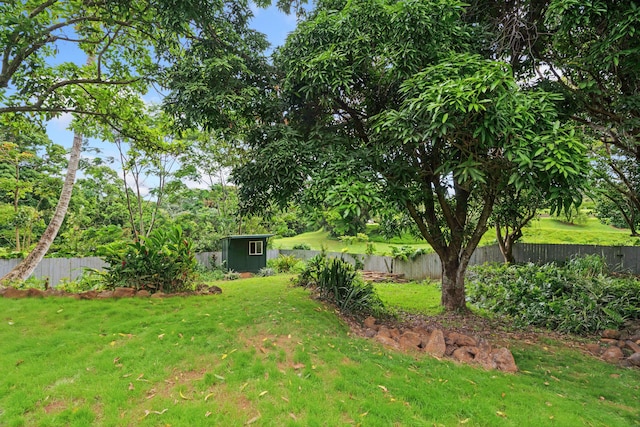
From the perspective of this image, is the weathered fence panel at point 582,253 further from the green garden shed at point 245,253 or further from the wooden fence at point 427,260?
the green garden shed at point 245,253

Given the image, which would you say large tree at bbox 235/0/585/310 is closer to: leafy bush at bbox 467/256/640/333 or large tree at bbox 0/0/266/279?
large tree at bbox 0/0/266/279

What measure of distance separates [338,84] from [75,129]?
6.65 metres

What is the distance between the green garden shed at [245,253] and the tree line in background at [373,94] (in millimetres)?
6126

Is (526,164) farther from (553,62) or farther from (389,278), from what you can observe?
(389,278)

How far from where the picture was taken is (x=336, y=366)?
135 inches

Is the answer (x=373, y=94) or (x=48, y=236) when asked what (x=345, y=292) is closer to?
(x=373, y=94)

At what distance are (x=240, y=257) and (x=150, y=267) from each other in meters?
7.55

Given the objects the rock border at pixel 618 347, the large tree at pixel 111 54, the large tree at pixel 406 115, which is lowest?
the rock border at pixel 618 347

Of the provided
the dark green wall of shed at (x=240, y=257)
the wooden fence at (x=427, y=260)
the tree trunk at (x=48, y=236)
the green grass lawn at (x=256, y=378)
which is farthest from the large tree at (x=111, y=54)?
the dark green wall of shed at (x=240, y=257)

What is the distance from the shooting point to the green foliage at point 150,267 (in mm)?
5980

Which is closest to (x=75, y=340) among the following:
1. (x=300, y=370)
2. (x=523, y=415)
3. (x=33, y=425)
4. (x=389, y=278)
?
(x=33, y=425)

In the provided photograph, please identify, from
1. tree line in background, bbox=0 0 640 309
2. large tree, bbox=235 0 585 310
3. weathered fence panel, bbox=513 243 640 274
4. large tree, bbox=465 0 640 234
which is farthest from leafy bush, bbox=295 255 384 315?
weathered fence panel, bbox=513 243 640 274

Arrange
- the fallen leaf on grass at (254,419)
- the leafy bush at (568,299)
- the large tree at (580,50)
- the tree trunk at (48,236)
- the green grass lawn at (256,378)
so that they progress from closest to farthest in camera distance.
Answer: the fallen leaf on grass at (254,419)
the green grass lawn at (256,378)
the large tree at (580,50)
the leafy bush at (568,299)
the tree trunk at (48,236)

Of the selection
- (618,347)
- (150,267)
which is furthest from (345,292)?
(618,347)
